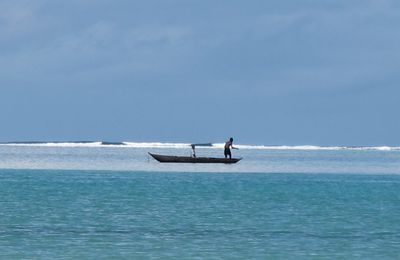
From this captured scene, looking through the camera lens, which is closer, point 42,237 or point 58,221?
point 42,237

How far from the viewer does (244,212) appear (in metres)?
33.4

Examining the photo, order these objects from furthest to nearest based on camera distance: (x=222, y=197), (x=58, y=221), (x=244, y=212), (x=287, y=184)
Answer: (x=287, y=184)
(x=222, y=197)
(x=244, y=212)
(x=58, y=221)

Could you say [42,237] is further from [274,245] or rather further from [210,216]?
[210,216]

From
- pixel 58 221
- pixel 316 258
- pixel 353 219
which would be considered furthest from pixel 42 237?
pixel 353 219

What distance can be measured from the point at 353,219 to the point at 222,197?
986 cm

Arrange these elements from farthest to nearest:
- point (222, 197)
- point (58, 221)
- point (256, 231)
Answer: point (222, 197) < point (58, 221) < point (256, 231)

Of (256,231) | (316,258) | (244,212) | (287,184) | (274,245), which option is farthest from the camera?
(287,184)

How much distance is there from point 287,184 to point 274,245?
2850 centimetres

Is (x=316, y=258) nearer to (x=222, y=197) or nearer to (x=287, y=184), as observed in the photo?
(x=222, y=197)

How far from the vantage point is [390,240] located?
25.3 m

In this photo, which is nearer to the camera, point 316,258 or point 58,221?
point 316,258

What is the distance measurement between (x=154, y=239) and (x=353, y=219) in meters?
8.76

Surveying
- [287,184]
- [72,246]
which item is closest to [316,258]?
[72,246]

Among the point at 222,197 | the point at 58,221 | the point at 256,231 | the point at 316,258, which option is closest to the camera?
the point at 316,258
